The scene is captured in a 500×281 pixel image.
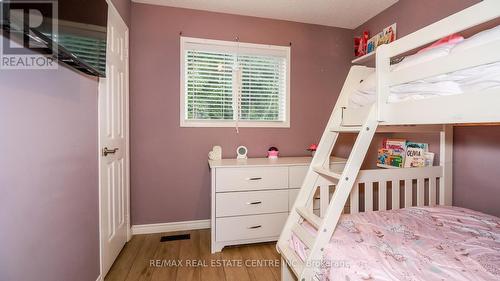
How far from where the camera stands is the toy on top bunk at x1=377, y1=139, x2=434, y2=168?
6.56 ft

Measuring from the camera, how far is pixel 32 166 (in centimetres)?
97

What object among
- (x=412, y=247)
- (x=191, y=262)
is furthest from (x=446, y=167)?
(x=191, y=262)

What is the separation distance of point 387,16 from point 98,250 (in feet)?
11.1

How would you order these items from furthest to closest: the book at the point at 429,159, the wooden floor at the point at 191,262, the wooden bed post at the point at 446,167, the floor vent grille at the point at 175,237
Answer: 1. the floor vent grille at the point at 175,237
2. the book at the point at 429,159
3. the wooden bed post at the point at 446,167
4. the wooden floor at the point at 191,262

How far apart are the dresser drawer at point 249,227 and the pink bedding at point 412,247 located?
2.64 feet

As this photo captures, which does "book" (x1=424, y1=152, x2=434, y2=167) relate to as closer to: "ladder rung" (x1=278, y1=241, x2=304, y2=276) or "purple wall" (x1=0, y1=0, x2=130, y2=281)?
"ladder rung" (x1=278, y1=241, x2=304, y2=276)

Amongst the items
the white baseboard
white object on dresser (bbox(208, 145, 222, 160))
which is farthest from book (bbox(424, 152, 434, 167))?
the white baseboard

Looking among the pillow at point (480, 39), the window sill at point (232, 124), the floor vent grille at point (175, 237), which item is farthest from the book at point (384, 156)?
the floor vent grille at point (175, 237)

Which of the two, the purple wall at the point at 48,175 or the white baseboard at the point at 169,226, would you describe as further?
the white baseboard at the point at 169,226

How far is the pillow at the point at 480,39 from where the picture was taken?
74 centimetres

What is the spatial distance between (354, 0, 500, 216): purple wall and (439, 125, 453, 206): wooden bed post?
0.15ft

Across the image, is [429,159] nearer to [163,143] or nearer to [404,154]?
[404,154]

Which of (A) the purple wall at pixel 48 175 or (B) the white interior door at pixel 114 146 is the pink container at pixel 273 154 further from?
(A) the purple wall at pixel 48 175

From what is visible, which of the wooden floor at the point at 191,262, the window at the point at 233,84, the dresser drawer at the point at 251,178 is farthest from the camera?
the window at the point at 233,84
